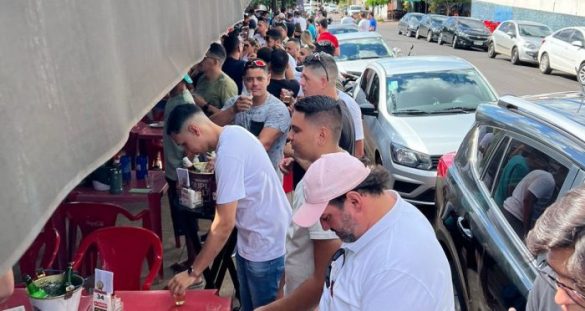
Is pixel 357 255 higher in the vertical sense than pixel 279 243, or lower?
higher

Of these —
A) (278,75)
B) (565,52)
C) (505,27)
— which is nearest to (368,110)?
(278,75)

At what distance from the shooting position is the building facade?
93.0 ft

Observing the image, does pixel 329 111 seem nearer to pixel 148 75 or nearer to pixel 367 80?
pixel 148 75

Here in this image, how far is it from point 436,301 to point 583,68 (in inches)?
625

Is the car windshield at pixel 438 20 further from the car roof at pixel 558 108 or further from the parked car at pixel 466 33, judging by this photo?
the car roof at pixel 558 108

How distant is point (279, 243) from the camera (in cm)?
334

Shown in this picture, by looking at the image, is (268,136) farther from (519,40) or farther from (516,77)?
(519,40)

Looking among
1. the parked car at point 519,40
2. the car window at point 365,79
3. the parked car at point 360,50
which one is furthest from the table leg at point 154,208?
the parked car at point 519,40

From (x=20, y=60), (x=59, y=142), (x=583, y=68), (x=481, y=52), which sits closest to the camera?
(x=20, y=60)

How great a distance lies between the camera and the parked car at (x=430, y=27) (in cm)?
3084

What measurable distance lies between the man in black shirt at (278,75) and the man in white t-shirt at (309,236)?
300 cm

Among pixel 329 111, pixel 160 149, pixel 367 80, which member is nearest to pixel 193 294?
pixel 329 111

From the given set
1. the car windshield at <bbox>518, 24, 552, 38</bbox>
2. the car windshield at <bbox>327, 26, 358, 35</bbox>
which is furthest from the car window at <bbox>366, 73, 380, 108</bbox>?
the car windshield at <bbox>518, 24, 552, 38</bbox>

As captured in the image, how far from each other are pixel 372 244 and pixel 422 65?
244 inches
